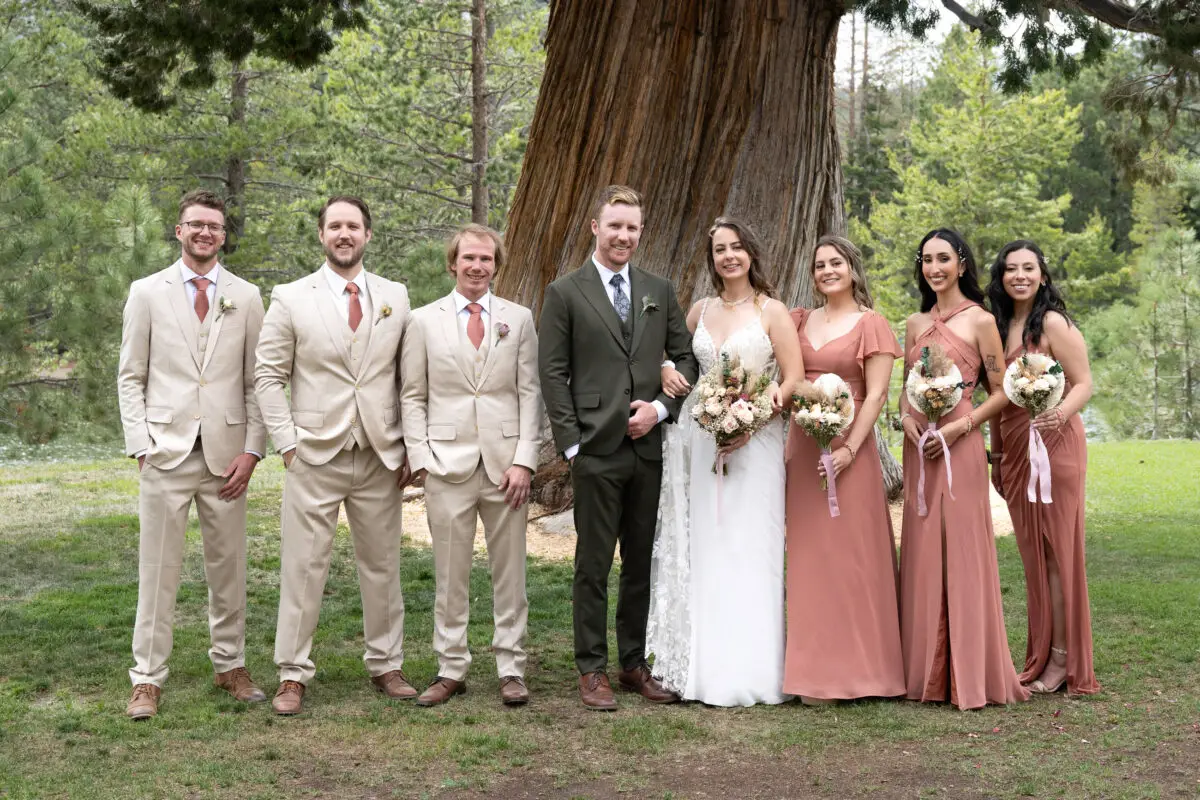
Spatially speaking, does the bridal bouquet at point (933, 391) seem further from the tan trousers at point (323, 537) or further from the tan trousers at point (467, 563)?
the tan trousers at point (323, 537)

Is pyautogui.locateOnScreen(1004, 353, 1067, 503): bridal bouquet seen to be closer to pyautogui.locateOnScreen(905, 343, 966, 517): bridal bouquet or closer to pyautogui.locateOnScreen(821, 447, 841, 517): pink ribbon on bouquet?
pyautogui.locateOnScreen(905, 343, 966, 517): bridal bouquet

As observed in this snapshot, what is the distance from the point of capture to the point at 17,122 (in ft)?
41.7

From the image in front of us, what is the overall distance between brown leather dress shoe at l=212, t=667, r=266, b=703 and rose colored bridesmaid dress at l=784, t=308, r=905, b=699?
233 cm

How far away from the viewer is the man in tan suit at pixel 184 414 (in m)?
5.23

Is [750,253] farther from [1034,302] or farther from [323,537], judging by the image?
[323,537]

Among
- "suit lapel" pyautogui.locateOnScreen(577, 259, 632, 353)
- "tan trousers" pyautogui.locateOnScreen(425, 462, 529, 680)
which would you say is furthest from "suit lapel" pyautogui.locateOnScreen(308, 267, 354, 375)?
"suit lapel" pyautogui.locateOnScreen(577, 259, 632, 353)

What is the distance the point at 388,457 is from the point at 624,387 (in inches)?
42.1

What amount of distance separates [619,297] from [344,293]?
3.94 ft

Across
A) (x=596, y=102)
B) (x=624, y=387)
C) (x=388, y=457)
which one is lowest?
(x=388, y=457)

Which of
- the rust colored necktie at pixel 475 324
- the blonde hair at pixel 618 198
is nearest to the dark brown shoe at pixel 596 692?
the rust colored necktie at pixel 475 324

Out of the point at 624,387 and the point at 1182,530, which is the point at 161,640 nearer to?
the point at 624,387

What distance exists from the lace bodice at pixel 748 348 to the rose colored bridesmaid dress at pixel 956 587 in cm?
77

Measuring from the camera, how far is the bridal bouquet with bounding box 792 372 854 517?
518 centimetres

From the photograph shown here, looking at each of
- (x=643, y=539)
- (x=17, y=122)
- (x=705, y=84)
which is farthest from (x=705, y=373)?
(x=17, y=122)
